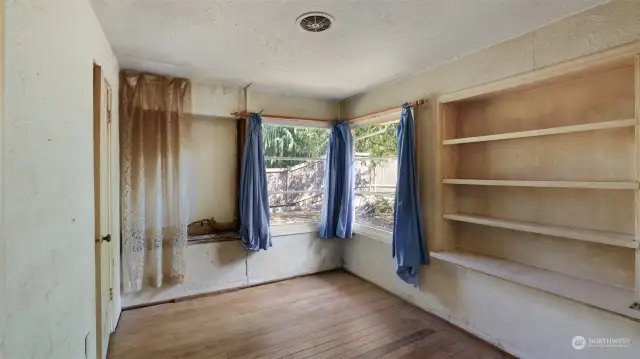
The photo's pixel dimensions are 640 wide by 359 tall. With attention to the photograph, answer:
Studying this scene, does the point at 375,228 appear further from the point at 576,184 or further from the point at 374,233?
the point at 576,184

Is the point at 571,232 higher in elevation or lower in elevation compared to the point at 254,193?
lower

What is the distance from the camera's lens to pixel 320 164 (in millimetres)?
4102

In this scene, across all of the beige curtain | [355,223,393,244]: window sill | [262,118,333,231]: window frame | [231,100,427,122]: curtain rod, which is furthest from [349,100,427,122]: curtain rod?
the beige curtain

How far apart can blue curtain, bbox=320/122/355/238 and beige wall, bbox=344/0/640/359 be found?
633 mm

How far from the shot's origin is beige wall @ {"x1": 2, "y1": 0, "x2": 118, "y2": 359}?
0.83 m

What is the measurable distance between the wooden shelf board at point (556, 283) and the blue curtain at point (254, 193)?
1860mm

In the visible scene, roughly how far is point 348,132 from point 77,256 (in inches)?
117

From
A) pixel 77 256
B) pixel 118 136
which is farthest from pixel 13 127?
pixel 118 136

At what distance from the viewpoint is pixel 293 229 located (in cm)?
380

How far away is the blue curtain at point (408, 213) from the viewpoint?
2.79 m

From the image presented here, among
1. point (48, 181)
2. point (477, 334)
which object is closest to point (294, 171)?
point (477, 334)

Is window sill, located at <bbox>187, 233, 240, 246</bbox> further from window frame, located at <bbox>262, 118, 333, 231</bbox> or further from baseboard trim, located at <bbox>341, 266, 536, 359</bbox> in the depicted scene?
baseboard trim, located at <bbox>341, 266, 536, 359</bbox>

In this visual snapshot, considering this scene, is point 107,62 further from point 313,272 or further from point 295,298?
point 313,272

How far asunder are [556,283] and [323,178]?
8.68 feet
